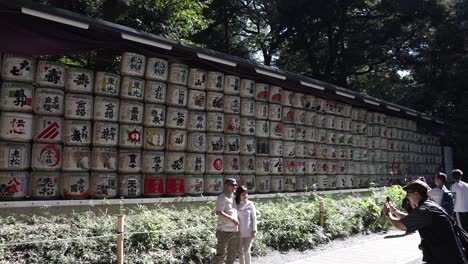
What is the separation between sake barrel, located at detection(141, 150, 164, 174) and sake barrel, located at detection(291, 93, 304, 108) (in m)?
4.89

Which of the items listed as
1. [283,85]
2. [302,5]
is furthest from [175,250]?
[302,5]

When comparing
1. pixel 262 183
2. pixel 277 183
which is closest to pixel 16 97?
pixel 262 183

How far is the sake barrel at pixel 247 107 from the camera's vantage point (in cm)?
1078

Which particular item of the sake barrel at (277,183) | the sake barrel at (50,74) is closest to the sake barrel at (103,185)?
the sake barrel at (50,74)

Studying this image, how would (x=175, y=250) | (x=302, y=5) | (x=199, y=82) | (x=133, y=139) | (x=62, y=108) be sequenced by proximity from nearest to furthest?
1. (x=175, y=250)
2. (x=62, y=108)
3. (x=133, y=139)
4. (x=199, y=82)
5. (x=302, y=5)

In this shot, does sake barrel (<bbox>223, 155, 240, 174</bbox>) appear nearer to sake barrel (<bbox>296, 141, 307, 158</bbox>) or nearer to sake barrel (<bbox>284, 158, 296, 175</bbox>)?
sake barrel (<bbox>284, 158, 296, 175</bbox>)

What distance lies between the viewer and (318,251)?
898 cm

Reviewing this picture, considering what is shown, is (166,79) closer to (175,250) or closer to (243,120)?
(243,120)

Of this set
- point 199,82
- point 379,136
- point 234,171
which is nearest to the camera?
point 199,82

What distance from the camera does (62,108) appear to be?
7.61 meters

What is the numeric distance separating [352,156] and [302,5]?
13408mm

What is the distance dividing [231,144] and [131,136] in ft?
8.83

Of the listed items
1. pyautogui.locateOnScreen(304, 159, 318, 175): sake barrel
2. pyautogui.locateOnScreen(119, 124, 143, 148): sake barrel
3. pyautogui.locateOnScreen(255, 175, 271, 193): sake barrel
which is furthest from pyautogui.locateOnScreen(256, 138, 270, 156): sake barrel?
pyautogui.locateOnScreen(119, 124, 143, 148): sake barrel

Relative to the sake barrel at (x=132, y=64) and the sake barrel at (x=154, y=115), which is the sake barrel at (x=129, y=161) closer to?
the sake barrel at (x=154, y=115)
